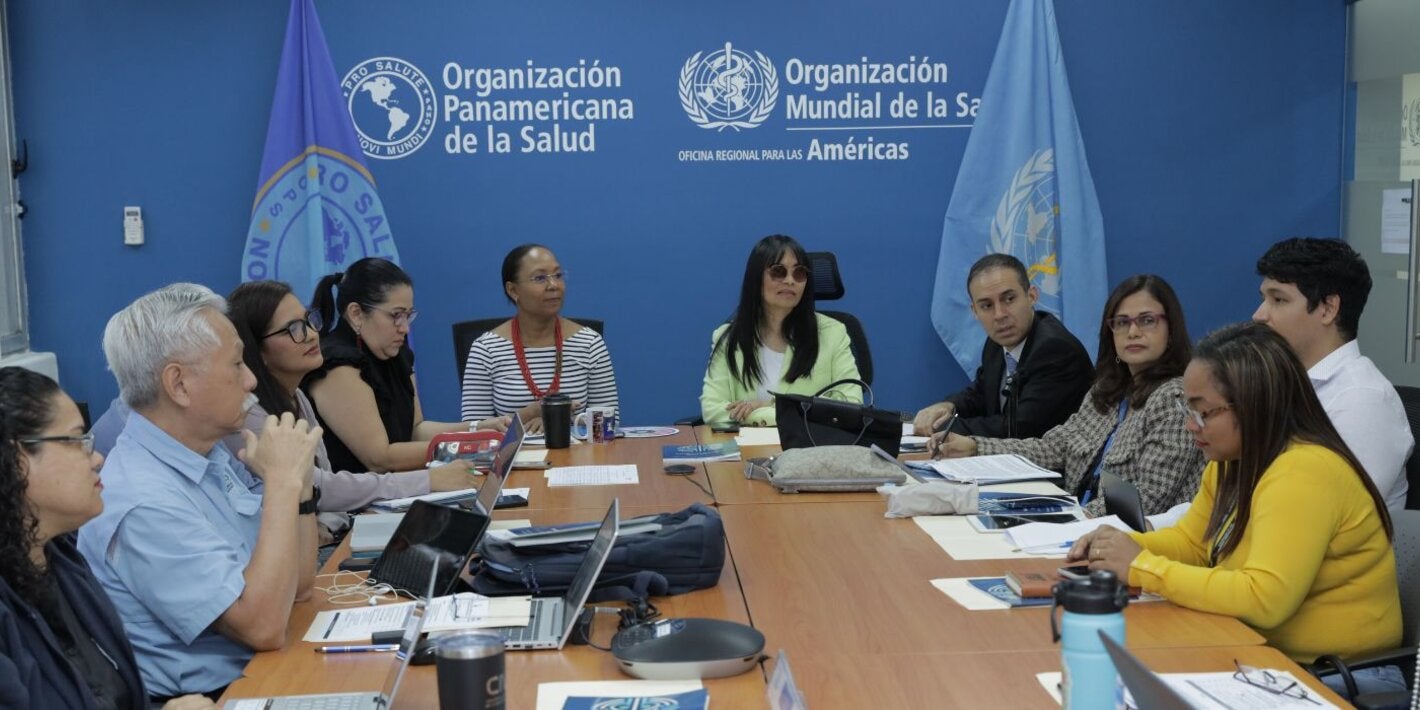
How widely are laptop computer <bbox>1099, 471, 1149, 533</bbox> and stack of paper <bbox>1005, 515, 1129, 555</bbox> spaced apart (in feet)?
0.07

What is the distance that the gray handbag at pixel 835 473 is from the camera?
3.66 meters

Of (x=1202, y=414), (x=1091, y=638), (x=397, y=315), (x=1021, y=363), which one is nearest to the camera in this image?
(x=1091, y=638)

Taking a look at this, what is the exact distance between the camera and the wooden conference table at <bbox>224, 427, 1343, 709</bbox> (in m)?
2.12

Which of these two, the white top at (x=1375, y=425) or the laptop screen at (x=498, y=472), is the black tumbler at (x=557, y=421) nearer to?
the laptop screen at (x=498, y=472)

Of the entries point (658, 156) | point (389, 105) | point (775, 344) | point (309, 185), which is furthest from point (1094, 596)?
point (389, 105)

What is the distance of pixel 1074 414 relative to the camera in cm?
430

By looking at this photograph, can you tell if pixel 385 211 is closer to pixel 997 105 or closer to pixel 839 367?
pixel 839 367

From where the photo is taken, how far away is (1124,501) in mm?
3135

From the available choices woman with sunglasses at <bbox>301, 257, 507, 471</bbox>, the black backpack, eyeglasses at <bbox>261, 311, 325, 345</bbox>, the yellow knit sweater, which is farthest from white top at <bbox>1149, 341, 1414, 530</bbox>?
woman with sunglasses at <bbox>301, 257, 507, 471</bbox>

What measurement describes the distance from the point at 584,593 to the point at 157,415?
2.91 ft

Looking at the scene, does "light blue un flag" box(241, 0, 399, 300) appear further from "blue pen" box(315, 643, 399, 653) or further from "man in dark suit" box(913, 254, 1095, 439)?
"blue pen" box(315, 643, 399, 653)

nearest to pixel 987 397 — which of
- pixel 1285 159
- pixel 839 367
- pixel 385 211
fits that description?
pixel 839 367

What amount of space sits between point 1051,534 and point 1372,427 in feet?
2.67

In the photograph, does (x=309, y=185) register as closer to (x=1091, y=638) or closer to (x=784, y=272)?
(x=784, y=272)
